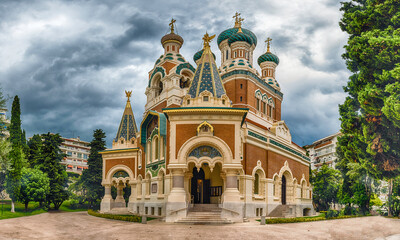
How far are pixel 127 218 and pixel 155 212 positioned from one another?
4.19 metres

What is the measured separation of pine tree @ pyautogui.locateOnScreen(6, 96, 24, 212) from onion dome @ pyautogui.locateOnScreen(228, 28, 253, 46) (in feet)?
66.7

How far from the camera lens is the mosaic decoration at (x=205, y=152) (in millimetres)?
21750

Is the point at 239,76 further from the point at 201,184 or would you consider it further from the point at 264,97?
the point at 201,184

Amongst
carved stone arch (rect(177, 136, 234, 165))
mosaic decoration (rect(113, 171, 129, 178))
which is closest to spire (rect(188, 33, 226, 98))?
carved stone arch (rect(177, 136, 234, 165))

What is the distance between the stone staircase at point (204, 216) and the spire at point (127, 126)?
15.1m

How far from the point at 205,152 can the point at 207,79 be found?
512 centimetres

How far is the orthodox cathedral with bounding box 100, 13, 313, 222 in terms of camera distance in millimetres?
21625

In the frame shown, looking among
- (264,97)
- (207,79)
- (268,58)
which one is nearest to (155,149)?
(207,79)

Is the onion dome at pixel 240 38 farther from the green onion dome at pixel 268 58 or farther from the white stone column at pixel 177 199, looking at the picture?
the white stone column at pixel 177 199

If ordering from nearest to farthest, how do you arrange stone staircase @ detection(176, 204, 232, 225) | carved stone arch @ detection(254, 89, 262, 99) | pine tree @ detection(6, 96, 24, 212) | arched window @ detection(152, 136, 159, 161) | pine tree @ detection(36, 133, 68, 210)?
stone staircase @ detection(176, 204, 232, 225) → arched window @ detection(152, 136, 159, 161) → pine tree @ detection(6, 96, 24, 212) → carved stone arch @ detection(254, 89, 262, 99) → pine tree @ detection(36, 133, 68, 210)

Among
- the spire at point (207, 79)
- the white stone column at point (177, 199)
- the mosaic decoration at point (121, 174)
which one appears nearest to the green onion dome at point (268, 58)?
the spire at point (207, 79)

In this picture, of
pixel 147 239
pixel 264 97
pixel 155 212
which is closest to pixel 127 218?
pixel 155 212

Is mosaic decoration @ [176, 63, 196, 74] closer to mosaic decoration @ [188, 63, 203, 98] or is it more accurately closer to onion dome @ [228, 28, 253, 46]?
onion dome @ [228, 28, 253, 46]

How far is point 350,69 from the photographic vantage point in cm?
1888
